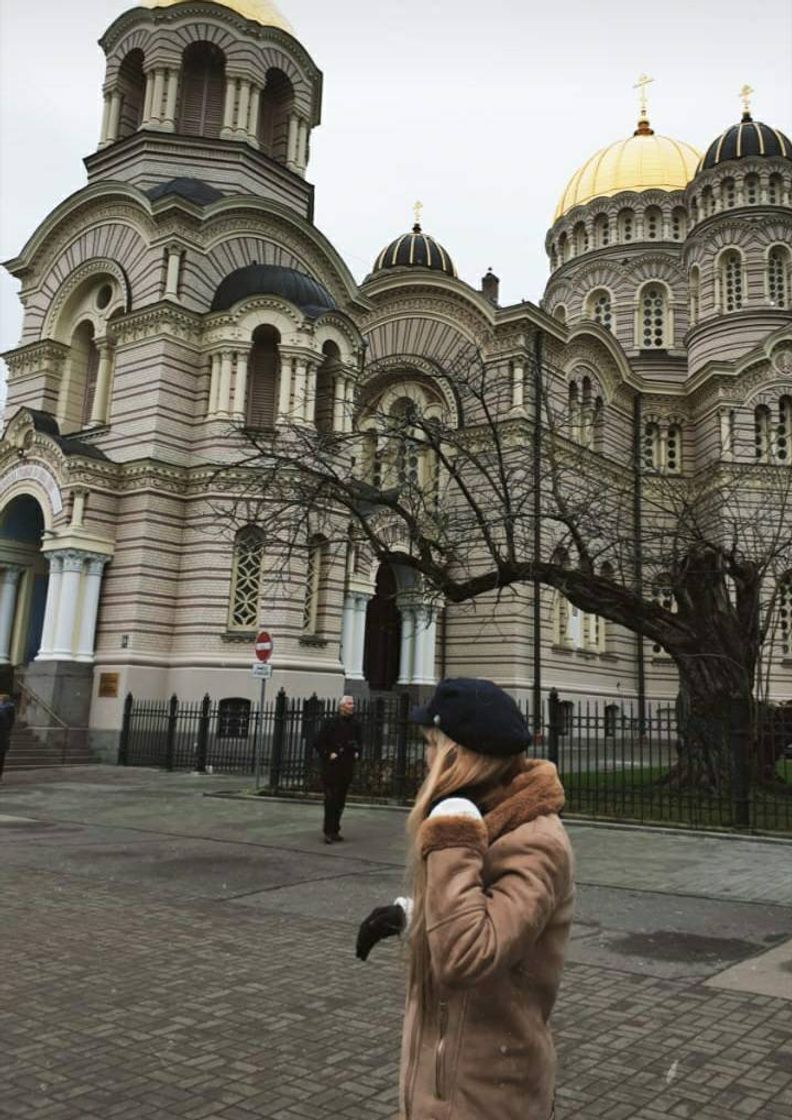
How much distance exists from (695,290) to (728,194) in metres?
4.03

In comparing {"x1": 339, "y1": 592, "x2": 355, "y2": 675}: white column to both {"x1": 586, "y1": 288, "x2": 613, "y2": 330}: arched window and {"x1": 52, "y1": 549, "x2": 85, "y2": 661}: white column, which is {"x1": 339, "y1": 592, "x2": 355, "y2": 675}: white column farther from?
{"x1": 586, "y1": 288, "x2": 613, "y2": 330}: arched window

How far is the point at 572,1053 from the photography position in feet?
15.3

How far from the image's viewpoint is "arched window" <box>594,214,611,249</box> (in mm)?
44500

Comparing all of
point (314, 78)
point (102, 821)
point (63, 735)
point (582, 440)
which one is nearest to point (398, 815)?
point (102, 821)

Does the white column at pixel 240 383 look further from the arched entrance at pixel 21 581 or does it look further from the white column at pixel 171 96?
the white column at pixel 171 96

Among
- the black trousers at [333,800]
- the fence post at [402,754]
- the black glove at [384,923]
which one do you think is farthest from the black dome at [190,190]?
the black glove at [384,923]

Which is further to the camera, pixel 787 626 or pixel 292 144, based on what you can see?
pixel 787 626

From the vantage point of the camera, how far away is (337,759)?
462 inches

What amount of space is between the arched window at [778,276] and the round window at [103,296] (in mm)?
25727

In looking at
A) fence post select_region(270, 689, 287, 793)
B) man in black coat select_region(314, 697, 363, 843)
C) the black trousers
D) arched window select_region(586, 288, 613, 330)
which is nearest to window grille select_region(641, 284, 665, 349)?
arched window select_region(586, 288, 613, 330)

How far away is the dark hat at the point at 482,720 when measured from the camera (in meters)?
2.31

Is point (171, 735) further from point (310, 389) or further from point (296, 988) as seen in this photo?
point (296, 988)

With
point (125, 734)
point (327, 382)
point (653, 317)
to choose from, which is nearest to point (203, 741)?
point (125, 734)

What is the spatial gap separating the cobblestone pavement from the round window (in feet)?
67.9
